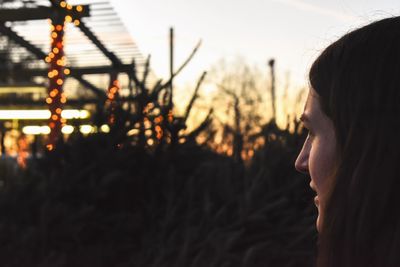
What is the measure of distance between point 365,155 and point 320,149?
0.10m

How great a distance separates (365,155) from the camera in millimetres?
977

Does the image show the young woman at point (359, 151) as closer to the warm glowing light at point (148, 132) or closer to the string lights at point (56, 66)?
the warm glowing light at point (148, 132)

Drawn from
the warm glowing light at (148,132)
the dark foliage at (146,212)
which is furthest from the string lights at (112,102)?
the warm glowing light at (148,132)

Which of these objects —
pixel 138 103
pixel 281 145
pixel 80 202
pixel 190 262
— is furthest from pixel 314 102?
pixel 281 145

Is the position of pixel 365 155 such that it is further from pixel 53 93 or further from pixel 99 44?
pixel 99 44

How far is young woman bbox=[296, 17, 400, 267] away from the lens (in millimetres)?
967

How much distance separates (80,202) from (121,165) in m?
0.38

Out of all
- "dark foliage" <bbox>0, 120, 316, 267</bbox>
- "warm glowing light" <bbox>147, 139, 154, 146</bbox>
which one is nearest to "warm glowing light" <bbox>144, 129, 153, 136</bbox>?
"warm glowing light" <bbox>147, 139, 154, 146</bbox>

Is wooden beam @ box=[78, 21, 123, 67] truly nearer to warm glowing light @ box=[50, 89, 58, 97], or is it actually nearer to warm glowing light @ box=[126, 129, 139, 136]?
warm glowing light @ box=[50, 89, 58, 97]

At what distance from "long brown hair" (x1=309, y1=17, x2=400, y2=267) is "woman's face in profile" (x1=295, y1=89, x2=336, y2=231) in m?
0.02

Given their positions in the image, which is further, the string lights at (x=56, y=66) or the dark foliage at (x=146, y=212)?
the string lights at (x=56, y=66)

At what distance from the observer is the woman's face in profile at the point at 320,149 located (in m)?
1.04

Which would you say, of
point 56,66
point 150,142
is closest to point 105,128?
point 150,142

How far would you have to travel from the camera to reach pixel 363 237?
0.97 metres
